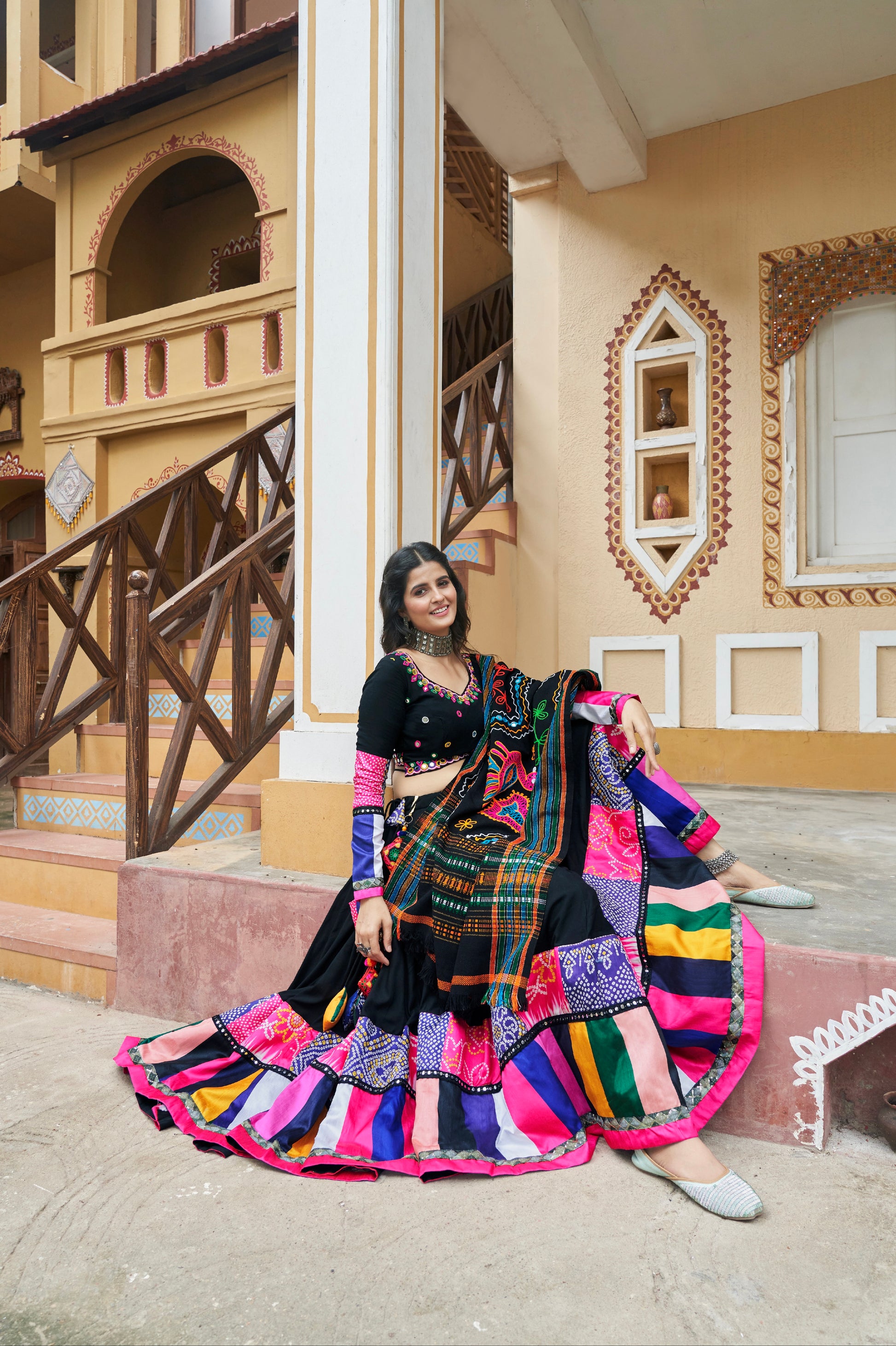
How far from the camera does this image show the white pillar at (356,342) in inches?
109

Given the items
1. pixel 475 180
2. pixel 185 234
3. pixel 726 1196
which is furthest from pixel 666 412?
pixel 185 234

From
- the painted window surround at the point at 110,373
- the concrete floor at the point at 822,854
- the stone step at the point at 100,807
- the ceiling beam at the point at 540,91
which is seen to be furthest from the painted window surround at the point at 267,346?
the concrete floor at the point at 822,854

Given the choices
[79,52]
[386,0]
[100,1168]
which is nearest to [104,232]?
[79,52]

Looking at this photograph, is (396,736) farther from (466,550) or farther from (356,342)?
(466,550)

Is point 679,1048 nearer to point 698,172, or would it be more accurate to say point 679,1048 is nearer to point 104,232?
point 698,172

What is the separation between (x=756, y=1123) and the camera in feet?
6.50

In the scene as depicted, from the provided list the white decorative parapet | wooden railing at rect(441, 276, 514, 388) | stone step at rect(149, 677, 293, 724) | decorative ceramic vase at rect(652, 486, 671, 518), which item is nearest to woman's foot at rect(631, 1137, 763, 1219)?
the white decorative parapet

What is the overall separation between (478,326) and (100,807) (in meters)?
5.95

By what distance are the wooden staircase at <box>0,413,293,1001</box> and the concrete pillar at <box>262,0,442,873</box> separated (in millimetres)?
610

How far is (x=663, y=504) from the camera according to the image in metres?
4.93

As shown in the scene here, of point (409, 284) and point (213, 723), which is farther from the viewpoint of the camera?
point (213, 723)

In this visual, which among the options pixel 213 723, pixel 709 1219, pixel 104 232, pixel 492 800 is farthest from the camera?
pixel 104 232

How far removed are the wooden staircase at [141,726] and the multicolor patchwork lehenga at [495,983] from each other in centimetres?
105

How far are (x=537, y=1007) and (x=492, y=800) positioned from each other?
0.53 meters
